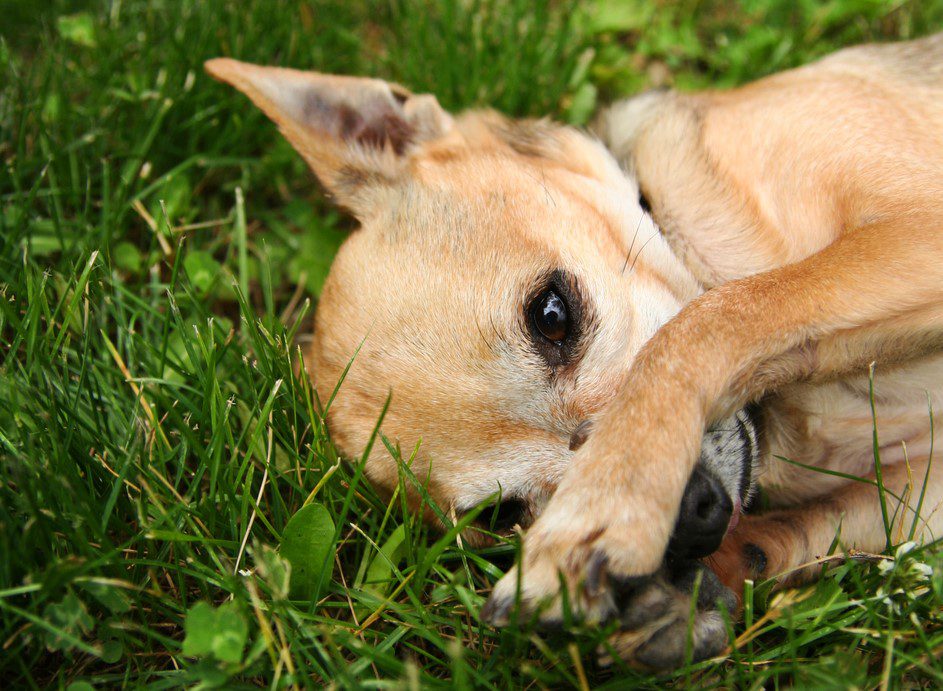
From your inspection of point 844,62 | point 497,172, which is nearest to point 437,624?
point 497,172

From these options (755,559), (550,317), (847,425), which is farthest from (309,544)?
(847,425)

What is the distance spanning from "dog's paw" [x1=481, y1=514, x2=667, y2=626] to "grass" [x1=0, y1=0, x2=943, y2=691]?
0.11m

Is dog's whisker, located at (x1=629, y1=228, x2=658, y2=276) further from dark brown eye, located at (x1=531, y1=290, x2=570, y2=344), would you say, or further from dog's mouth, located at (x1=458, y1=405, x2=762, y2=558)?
dog's mouth, located at (x1=458, y1=405, x2=762, y2=558)

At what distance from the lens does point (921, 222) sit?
2.16m

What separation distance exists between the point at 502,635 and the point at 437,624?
0.35 metres

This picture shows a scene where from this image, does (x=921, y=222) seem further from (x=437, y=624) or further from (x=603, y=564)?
(x=437, y=624)

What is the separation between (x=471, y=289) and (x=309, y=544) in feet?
2.99

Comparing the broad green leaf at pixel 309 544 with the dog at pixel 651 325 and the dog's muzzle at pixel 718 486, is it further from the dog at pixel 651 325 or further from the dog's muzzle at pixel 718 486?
the dog's muzzle at pixel 718 486

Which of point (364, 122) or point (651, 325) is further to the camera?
point (364, 122)

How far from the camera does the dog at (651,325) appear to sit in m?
1.90

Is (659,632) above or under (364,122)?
under

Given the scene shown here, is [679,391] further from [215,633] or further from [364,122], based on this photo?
[364,122]

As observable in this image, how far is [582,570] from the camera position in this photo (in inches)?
69.5

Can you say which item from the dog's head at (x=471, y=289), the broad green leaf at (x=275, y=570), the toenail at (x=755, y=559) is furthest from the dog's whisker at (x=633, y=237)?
the broad green leaf at (x=275, y=570)
